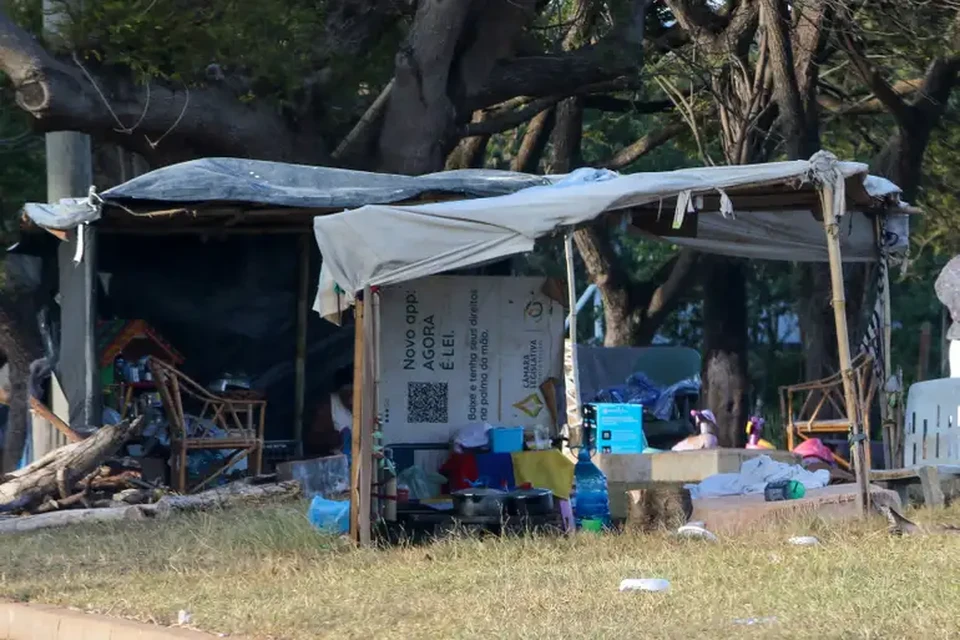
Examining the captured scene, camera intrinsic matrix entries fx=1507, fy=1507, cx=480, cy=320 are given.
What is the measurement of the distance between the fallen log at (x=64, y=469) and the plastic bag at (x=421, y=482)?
9.31ft

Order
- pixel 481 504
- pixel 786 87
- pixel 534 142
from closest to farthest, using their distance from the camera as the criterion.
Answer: pixel 481 504
pixel 786 87
pixel 534 142

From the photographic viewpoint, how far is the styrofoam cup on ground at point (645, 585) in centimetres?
731

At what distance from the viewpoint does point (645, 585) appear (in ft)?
24.1

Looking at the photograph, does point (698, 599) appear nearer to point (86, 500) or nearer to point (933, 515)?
point (933, 515)

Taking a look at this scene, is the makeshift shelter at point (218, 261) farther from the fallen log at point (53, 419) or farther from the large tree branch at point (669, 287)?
the large tree branch at point (669, 287)

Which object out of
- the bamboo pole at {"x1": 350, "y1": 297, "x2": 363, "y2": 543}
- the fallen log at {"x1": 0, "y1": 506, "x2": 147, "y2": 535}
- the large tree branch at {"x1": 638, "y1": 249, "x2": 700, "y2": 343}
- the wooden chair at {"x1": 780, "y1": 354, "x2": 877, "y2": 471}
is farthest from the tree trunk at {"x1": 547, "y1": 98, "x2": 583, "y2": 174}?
the bamboo pole at {"x1": 350, "y1": 297, "x2": 363, "y2": 543}

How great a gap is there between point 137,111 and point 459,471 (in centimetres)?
543

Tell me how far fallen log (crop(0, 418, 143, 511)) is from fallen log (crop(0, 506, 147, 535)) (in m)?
0.38

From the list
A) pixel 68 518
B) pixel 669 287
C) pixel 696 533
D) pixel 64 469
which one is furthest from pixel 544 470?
pixel 669 287

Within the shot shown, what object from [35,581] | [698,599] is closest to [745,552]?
[698,599]

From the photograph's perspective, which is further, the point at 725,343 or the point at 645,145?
the point at 725,343

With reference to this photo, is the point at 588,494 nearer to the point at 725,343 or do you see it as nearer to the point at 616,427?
the point at 616,427

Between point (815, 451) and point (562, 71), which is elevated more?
point (562, 71)

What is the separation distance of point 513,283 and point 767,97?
8.36 metres
